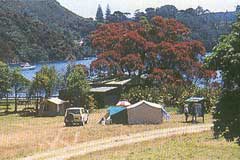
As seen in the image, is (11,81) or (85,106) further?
(11,81)

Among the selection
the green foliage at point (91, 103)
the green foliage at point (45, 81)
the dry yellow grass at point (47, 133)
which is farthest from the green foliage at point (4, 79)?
the green foliage at point (91, 103)

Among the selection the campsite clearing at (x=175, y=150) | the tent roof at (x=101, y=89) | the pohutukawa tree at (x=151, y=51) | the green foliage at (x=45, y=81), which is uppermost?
the pohutukawa tree at (x=151, y=51)

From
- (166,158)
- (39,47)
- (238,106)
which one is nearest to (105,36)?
(166,158)

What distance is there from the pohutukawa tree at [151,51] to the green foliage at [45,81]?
404 centimetres

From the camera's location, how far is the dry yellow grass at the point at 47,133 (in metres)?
26.6

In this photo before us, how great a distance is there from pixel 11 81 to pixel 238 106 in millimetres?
37661

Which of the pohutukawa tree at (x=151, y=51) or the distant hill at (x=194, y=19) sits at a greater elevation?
the distant hill at (x=194, y=19)

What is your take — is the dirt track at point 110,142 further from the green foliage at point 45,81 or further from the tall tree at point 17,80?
the tall tree at point 17,80

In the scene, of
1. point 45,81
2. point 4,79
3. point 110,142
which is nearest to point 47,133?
point 110,142

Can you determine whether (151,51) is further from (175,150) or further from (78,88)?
(175,150)

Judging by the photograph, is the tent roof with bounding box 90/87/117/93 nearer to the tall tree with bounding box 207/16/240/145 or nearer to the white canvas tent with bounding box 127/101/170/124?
the white canvas tent with bounding box 127/101/170/124

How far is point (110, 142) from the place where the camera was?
90.0 feet

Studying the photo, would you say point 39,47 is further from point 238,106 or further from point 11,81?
point 238,106

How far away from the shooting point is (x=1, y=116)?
143 feet
